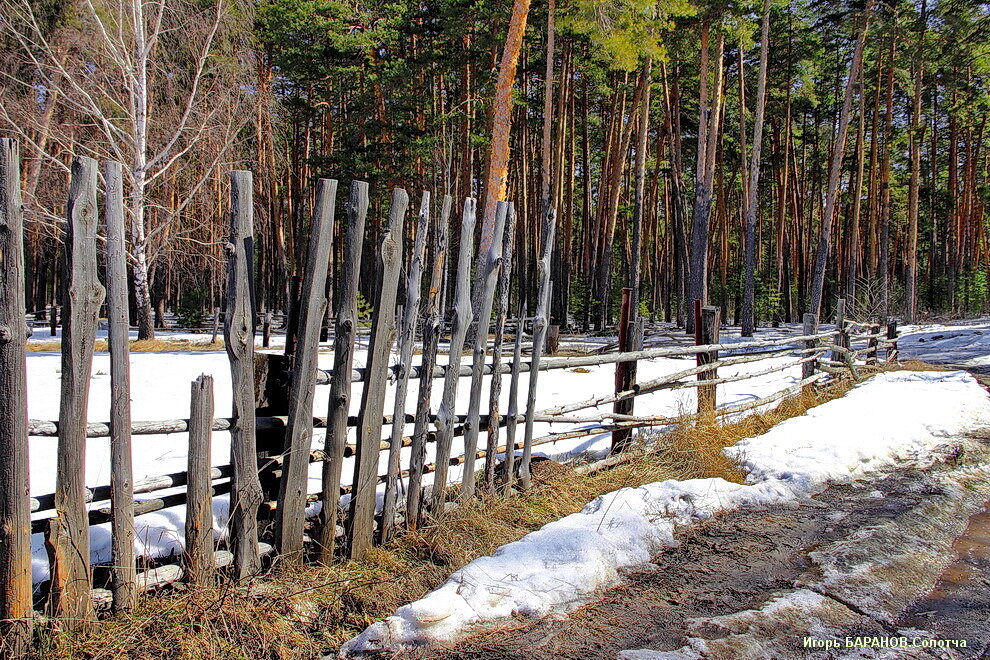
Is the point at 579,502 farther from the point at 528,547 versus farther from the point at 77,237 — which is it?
the point at 77,237

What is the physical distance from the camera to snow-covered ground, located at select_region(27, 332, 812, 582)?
3.24 metres

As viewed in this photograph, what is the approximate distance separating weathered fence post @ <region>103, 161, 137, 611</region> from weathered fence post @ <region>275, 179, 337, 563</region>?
609mm

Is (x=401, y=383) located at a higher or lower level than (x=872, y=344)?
higher

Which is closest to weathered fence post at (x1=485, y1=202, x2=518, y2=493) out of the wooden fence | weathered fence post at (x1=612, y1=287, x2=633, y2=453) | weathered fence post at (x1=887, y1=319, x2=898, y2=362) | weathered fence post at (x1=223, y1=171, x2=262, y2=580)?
the wooden fence

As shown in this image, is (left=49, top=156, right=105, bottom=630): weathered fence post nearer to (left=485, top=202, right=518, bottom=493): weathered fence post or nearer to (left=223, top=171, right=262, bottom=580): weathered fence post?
(left=223, top=171, right=262, bottom=580): weathered fence post

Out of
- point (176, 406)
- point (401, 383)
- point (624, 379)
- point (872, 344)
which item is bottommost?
point (176, 406)

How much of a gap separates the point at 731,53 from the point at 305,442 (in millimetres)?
22677

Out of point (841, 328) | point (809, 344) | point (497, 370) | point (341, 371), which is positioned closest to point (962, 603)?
point (497, 370)

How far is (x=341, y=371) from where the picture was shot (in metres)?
2.89

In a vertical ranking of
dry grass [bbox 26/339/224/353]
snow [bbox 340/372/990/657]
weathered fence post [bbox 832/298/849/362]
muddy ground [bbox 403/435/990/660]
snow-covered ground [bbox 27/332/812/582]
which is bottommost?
muddy ground [bbox 403/435/990/660]

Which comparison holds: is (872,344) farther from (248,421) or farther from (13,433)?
(13,433)

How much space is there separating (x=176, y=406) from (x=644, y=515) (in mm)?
5007

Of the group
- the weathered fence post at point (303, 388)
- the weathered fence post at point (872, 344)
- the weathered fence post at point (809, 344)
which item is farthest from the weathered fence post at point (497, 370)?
the weathered fence post at point (872, 344)

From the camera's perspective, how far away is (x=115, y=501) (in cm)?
228
